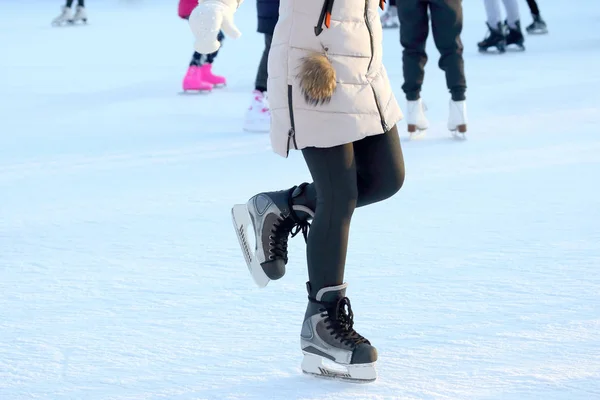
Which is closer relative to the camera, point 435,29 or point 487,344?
point 487,344

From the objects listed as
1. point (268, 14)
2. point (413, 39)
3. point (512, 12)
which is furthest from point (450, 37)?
point (512, 12)

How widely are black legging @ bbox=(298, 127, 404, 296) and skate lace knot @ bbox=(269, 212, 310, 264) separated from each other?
164mm

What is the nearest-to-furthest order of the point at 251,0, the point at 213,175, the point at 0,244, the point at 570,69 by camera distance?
1. the point at 0,244
2. the point at 213,175
3. the point at 570,69
4. the point at 251,0

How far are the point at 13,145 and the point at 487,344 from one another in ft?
10.6

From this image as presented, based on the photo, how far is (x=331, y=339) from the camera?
6.62ft

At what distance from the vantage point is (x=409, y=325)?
7.58 feet

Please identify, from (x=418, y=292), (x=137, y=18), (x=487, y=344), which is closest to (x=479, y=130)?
(x=418, y=292)

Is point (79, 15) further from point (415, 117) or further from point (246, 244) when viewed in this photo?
point (246, 244)

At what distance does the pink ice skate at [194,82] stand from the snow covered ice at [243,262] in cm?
24

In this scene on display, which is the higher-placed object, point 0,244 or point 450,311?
point 450,311

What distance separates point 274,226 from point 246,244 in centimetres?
14

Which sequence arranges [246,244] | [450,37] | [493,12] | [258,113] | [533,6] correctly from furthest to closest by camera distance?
[533,6], [493,12], [258,113], [450,37], [246,244]

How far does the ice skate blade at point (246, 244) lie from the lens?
228 centimetres

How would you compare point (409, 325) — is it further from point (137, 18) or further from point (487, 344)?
point (137, 18)
